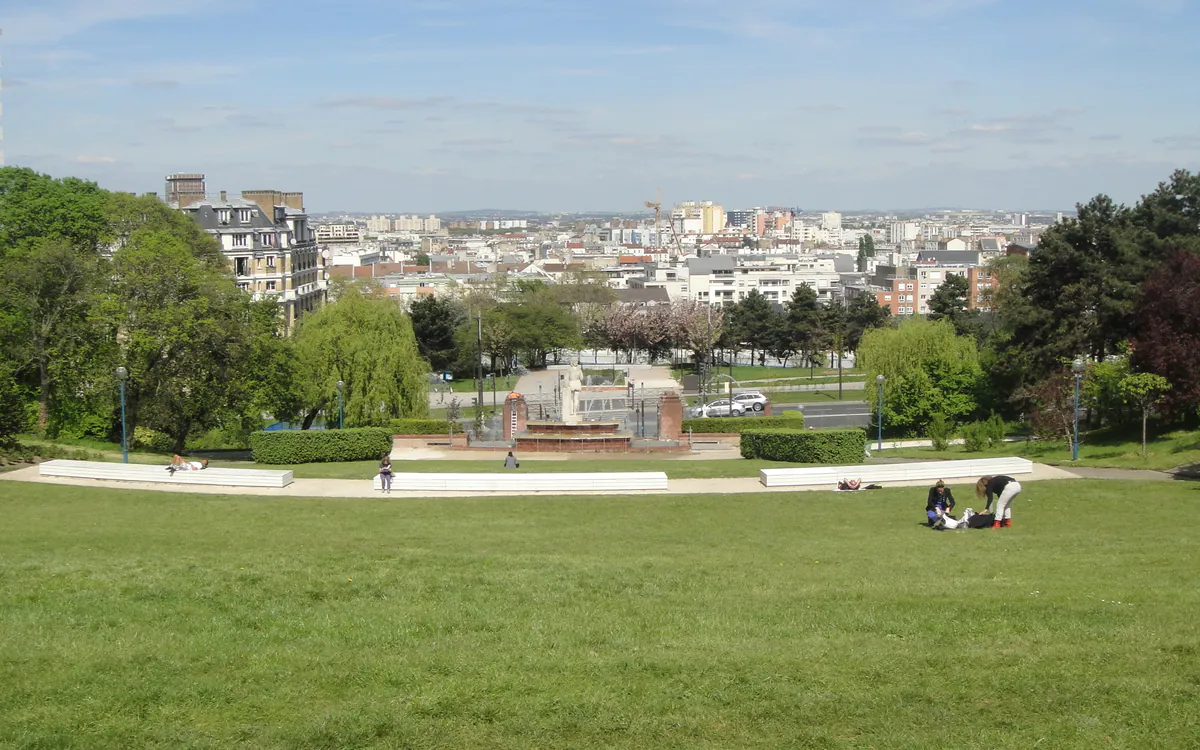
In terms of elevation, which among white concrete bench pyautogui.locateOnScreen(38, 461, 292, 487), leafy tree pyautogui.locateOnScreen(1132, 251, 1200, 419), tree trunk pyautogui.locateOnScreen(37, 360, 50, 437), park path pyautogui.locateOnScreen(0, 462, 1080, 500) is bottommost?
park path pyautogui.locateOnScreen(0, 462, 1080, 500)

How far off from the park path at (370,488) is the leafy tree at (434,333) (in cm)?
4635

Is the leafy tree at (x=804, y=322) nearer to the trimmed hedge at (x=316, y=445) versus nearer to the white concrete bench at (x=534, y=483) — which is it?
the trimmed hedge at (x=316, y=445)

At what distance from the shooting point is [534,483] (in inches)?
965

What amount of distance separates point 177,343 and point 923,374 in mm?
27159

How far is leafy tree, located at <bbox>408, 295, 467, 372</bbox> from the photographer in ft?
237

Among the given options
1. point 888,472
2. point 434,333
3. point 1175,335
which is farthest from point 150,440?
point 434,333

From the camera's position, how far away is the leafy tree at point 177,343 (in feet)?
113

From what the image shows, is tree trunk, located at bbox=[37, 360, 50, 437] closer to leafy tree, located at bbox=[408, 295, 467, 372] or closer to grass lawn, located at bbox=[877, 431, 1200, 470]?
grass lawn, located at bbox=[877, 431, 1200, 470]

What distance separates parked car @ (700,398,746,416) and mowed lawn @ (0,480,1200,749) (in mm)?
31745

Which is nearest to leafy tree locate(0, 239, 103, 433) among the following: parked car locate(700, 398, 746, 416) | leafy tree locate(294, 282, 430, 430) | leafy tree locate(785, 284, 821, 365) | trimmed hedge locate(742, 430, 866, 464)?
leafy tree locate(294, 282, 430, 430)

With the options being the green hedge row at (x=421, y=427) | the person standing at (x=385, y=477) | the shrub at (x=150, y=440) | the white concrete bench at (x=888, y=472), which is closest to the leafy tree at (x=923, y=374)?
the green hedge row at (x=421, y=427)

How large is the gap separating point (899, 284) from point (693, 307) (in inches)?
2690

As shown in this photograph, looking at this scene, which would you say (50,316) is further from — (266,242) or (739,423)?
(266,242)

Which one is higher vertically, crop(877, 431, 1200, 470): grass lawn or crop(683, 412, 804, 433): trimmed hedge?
crop(683, 412, 804, 433): trimmed hedge
